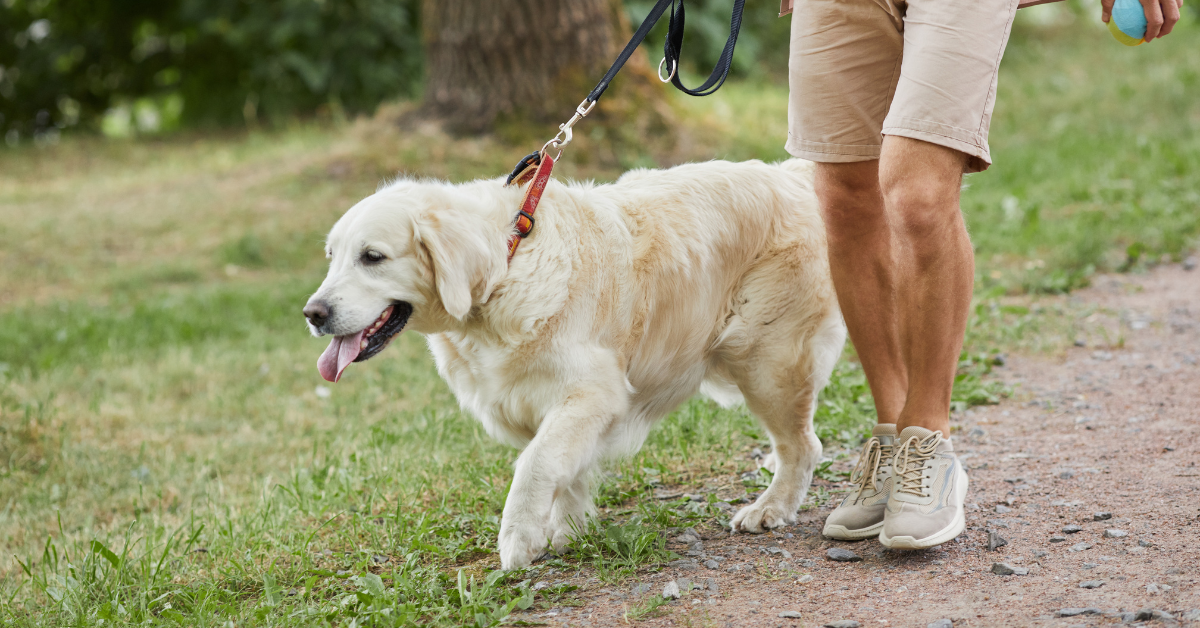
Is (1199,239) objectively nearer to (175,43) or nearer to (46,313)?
(46,313)

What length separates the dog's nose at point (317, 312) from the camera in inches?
112

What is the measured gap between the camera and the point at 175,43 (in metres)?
13.6

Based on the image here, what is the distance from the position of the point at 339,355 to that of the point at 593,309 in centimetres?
76

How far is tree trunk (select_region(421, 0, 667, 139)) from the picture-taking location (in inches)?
337

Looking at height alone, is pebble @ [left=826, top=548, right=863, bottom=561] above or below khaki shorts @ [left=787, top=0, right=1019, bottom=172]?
below

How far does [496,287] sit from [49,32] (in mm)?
12934

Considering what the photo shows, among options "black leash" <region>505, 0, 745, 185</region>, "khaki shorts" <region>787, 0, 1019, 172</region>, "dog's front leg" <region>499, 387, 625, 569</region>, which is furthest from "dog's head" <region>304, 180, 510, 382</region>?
"khaki shorts" <region>787, 0, 1019, 172</region>

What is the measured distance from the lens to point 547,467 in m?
2.85

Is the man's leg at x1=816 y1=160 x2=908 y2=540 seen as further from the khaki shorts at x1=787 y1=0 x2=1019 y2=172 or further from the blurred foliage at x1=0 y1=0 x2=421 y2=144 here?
the blurred foliage at x1=0 y1=0 x2=421 y2=144

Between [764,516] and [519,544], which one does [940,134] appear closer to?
[764,516]

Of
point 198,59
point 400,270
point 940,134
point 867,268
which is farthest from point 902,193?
point 198,59

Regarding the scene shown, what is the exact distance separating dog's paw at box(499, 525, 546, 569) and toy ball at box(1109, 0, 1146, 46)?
2.17 metres

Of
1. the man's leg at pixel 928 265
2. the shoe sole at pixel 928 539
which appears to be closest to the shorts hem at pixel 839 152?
the man's leg at pixel 928 265

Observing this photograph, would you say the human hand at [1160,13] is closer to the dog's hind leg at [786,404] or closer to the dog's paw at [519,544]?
the dog's hind leg at [786,404]
